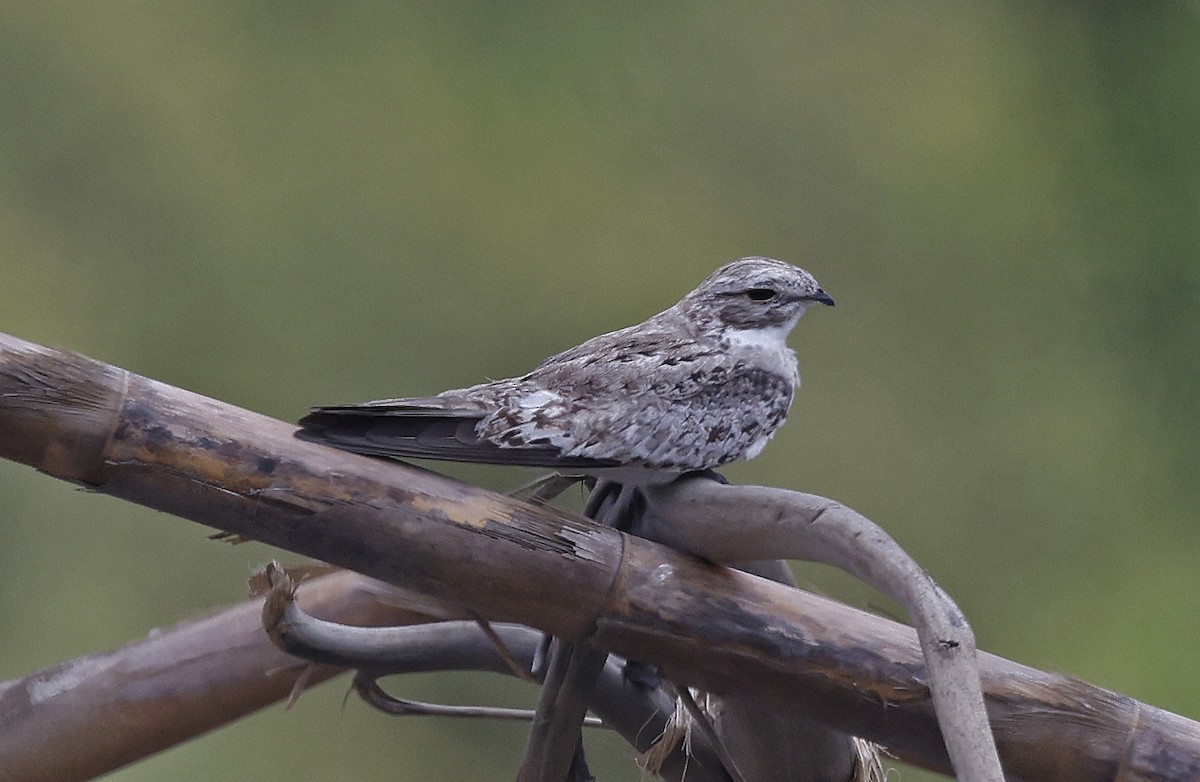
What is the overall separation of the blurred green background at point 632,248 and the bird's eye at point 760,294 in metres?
1.04

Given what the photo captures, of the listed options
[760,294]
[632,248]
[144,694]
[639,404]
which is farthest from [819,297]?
[632,248]

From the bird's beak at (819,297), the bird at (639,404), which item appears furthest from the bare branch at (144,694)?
the bird's beak at (819,297)

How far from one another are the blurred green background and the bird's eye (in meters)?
1.04

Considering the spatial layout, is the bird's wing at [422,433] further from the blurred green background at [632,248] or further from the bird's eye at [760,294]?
the blurred green background at [632,248]

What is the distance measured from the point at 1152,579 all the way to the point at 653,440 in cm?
179

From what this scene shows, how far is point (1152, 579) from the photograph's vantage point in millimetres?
2422

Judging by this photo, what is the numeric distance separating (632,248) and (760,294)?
121cm

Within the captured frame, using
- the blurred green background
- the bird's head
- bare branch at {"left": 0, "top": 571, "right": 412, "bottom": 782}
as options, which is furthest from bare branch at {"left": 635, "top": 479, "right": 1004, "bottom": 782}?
the blurred green background

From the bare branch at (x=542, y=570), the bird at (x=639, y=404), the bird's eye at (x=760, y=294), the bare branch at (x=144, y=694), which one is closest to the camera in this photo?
the bare branch at (x=542, y=570)

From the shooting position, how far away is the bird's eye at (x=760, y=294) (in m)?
1.16

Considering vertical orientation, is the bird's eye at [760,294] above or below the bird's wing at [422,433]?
above

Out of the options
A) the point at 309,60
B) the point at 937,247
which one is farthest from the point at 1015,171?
the point at 309,60

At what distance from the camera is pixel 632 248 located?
2.36 metres

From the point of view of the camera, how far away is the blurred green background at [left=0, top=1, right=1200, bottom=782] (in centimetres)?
207
